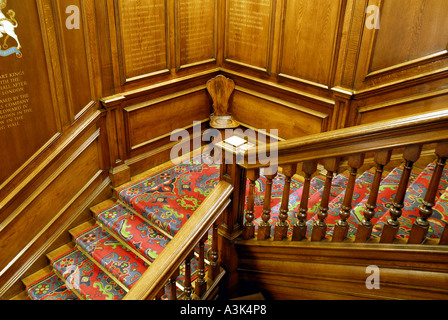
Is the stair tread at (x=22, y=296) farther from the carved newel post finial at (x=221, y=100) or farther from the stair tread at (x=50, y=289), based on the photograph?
the carved newel post finial at (x=221, y=100)

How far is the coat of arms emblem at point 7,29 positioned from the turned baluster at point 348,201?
2.21m

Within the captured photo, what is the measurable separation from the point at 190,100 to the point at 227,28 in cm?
85

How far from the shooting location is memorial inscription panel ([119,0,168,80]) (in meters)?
3.35

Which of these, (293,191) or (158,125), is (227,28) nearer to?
(158,125)

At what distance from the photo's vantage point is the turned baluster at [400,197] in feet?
5.75

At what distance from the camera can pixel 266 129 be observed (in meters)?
4.12

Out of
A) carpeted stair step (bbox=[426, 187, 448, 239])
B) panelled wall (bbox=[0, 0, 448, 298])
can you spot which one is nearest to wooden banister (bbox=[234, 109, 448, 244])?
carpeted stair step (bbox=[426, 187, 448, 239])

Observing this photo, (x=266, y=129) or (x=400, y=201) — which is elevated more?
(x=400, y=201)

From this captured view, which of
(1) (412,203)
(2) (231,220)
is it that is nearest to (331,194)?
(1) (412,203)

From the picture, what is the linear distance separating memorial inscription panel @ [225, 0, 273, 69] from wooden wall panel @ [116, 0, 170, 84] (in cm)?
76

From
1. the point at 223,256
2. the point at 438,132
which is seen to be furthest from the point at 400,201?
the point at 223,256

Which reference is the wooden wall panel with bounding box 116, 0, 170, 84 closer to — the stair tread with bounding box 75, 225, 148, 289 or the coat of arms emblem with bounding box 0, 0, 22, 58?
the coat of arms emblem with bounding box 0, 0, 22, 58

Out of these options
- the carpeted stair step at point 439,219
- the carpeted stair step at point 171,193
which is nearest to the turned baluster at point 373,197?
the carpeted stair step at point 439,219
